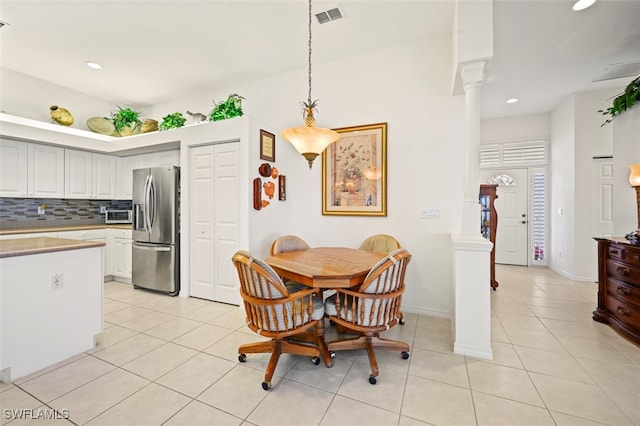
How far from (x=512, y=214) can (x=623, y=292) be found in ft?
11.0

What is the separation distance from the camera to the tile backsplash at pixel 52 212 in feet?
12.8

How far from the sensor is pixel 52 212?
4.32 m

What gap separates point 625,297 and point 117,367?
449 centimetres

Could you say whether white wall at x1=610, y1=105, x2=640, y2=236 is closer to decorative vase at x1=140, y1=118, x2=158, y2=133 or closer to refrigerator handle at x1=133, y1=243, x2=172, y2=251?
refrigerator handle at x1=133, y1=243, x2=172, y2=251

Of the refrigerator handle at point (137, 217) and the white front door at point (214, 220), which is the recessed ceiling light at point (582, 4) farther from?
the refrigerator handle at point (137, 217)

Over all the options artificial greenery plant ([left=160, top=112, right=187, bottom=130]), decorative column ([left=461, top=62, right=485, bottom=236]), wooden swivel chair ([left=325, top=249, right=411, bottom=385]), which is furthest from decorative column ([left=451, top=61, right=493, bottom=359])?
artificial greenery plant ([left=160, top=112, right=187, bottom=130])

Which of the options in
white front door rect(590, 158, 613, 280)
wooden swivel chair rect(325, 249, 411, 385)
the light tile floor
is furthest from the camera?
white front door rect(590, 158, 613, 280)

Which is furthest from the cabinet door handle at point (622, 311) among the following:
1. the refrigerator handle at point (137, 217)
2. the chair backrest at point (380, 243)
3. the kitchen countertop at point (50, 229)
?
the kitchen countertop at point (50, 229)

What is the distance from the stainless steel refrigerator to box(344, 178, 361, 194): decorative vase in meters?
2.35

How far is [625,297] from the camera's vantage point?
2.54 metres

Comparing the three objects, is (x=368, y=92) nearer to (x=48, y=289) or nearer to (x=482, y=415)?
(x=482, y=415)

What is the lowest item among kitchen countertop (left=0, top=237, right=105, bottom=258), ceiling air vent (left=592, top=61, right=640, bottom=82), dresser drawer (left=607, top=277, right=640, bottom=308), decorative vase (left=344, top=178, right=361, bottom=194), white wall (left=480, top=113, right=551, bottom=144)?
dresser drawer (left=607, top=277, right=640, bottom=308)

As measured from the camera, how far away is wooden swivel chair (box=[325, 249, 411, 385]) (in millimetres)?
1840

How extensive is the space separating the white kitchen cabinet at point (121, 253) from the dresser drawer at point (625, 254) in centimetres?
608
